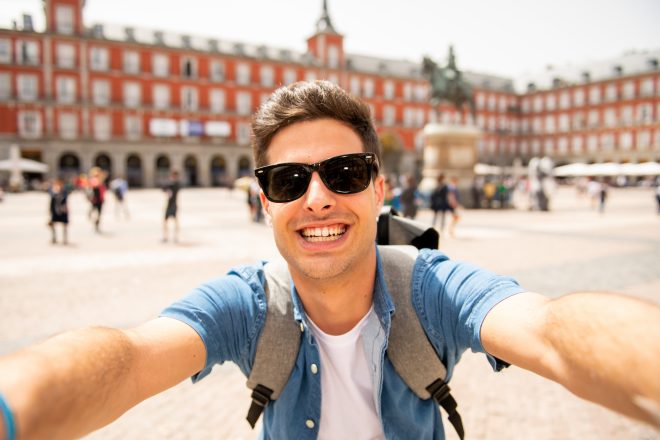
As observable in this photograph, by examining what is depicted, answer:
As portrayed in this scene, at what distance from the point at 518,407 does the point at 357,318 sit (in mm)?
1985

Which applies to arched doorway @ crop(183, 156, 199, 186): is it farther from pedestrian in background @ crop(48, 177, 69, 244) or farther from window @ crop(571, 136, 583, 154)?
window @ crop(571, 136, 583, 154)

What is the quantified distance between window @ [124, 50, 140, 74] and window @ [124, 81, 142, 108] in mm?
1118

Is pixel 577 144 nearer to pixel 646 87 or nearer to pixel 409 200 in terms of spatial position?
pixel 646 87

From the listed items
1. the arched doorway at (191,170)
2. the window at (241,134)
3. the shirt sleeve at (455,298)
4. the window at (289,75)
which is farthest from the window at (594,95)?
the shirt sleeve at (455,298)

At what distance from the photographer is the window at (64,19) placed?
36562mm

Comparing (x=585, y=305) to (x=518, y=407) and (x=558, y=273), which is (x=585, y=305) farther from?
(x=558, y=273)

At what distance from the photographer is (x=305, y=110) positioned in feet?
4.66

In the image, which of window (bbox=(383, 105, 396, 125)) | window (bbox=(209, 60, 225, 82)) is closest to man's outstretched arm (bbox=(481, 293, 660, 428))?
window (bbox=(209, 60, 225, 82))

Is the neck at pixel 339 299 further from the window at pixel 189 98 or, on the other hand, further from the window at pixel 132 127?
the window at pixel 189 98

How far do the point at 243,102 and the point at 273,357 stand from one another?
45.1m

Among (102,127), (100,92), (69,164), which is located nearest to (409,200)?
(102,127)

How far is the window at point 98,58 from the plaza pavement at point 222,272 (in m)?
28.9

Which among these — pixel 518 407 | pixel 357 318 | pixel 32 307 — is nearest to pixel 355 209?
pixel 357 318

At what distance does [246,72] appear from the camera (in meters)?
43.9
